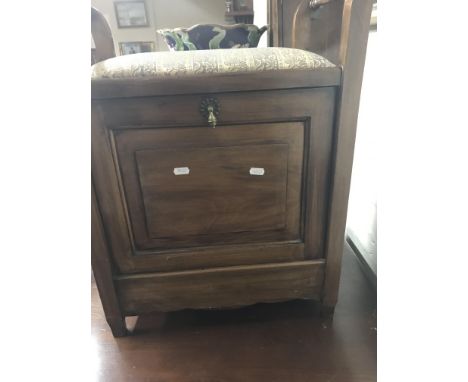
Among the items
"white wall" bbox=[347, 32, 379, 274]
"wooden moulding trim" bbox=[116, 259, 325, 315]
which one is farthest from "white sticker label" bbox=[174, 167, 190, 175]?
"white wall" bbox=[347, 32, 379, 274]

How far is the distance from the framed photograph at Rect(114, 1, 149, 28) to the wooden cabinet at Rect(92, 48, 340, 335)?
2.76 meters

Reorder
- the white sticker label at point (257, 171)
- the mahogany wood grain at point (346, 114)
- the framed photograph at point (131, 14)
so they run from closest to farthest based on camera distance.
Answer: the mahogany wood grain at point (346, 114)
the white sticker label at point (257, 171)
the framed photograph at point (131, 14)

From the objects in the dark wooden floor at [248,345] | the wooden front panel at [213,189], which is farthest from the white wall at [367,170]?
the wooden front panel at [213,189]

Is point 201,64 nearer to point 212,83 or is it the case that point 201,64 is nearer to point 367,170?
point 212,83

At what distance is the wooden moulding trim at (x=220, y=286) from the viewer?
0.76m

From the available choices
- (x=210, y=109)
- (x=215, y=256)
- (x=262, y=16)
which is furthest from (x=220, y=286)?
(x=262, y=16)

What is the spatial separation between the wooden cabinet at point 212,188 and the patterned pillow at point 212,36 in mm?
367

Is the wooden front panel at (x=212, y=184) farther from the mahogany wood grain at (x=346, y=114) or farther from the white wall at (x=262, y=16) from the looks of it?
the white wall at (x=262, y=16)

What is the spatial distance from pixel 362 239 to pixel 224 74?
79 cm

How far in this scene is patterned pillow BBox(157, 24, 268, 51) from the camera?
0.88m
